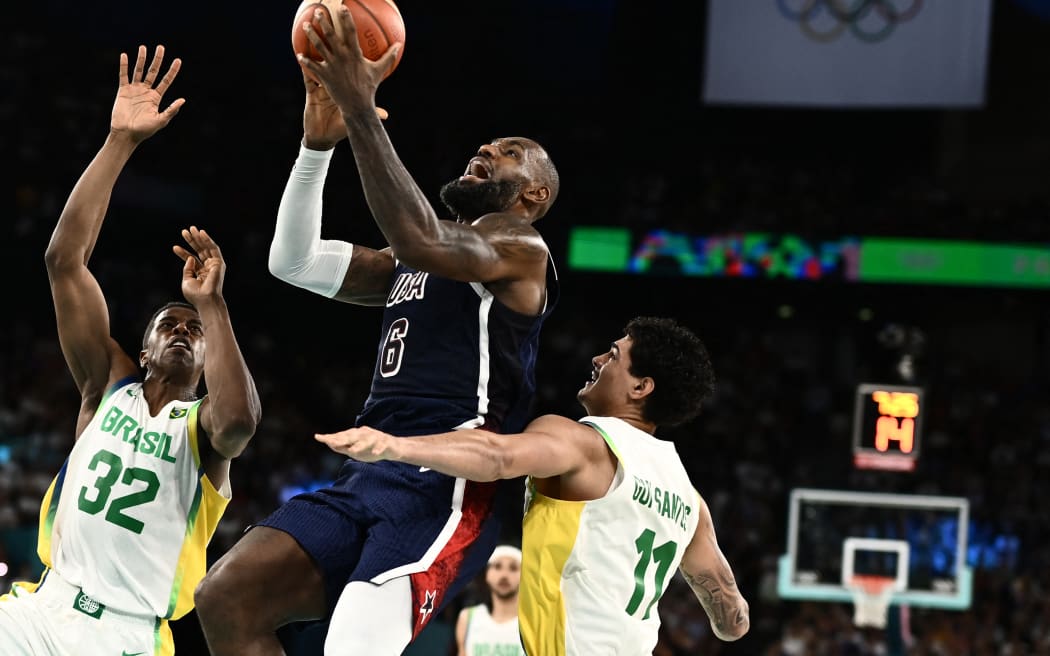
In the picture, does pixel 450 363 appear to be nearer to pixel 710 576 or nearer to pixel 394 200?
pixel 394 200

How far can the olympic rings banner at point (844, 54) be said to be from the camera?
17.6 metres

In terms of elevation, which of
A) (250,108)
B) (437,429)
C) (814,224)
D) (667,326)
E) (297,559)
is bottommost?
(297,559)

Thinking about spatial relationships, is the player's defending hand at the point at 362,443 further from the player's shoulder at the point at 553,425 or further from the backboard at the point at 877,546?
the backboard at the point at 877,546

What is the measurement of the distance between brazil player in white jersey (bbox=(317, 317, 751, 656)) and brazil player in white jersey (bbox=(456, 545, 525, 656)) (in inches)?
170

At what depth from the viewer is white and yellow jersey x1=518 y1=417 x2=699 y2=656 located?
4.01m

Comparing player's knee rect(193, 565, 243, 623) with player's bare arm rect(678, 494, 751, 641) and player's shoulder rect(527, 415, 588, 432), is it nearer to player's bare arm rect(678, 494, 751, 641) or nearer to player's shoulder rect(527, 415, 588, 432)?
player's shoulder rect(527, 415, 588, 432)

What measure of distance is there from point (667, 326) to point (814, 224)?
1614cm

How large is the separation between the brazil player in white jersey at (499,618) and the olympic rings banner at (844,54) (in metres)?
10.9

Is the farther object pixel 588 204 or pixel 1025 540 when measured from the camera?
pixel 588 204

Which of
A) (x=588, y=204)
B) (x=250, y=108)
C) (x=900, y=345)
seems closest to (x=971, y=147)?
(x=588, y=204)

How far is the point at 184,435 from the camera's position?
189 inches

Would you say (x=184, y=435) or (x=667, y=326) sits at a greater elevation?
(x=667, y=326)

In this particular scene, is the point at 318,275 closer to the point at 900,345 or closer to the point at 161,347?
the point at 161,347

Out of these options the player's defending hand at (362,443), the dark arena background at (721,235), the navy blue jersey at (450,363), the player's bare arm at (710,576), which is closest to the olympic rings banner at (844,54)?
the dark arena background at (721,235)
